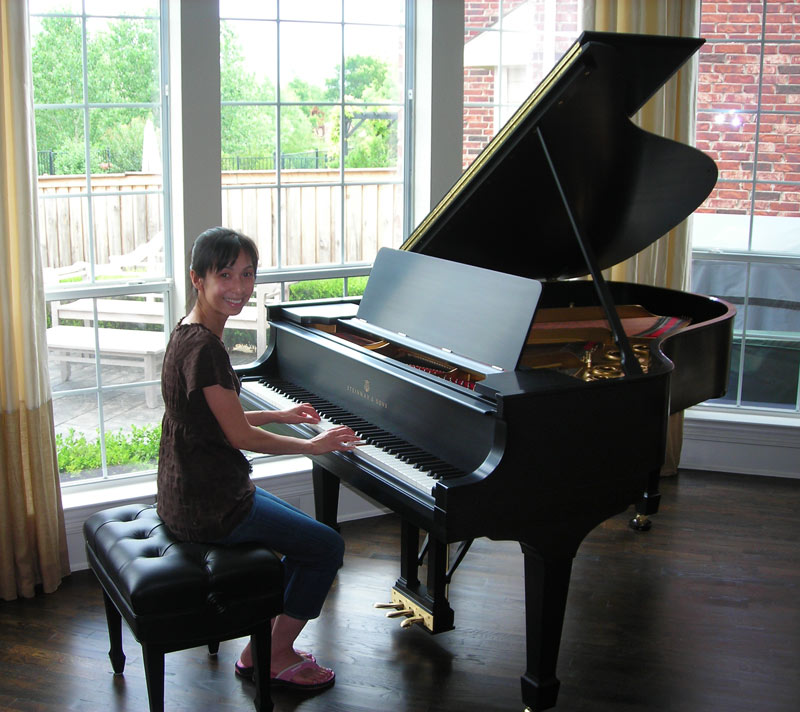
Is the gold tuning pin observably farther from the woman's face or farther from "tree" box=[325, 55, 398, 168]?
"tree" box=[325, 55, 398, 168]

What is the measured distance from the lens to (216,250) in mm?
2703

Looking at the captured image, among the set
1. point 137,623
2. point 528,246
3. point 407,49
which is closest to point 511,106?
point 407,49

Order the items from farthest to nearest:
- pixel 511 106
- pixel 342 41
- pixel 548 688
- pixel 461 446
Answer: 1. pixel 511 106
2. pixel 342 41
3. pixel 548 688
4. pixel 461 446

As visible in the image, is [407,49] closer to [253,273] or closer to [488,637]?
[253,273]

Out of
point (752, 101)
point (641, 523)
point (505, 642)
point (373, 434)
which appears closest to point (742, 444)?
point (641, 523)

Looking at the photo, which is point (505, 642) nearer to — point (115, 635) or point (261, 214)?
point (115, 635)

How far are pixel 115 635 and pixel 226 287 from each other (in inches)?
49.0

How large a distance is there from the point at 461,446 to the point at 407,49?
2.59 metres

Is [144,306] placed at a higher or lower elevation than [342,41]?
lower

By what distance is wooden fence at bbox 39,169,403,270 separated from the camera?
397 centimetres

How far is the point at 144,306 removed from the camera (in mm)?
4207

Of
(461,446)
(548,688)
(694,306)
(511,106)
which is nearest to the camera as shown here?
(461,446)

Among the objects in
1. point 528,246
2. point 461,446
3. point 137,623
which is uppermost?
point 528,246

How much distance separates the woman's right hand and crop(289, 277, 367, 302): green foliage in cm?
186
